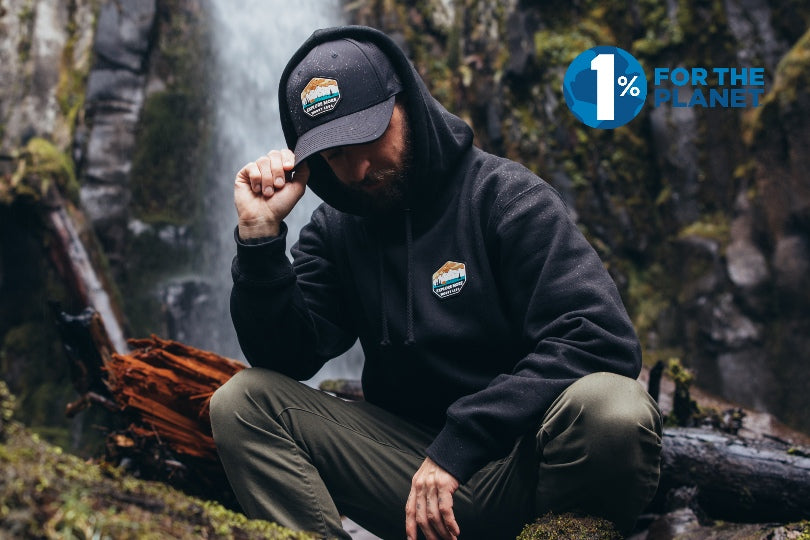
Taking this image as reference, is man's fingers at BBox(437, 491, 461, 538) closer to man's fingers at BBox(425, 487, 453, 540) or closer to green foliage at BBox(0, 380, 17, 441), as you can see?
man's fingers at BBox(425, 487, 453, 540)

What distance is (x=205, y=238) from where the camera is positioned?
35.4ft

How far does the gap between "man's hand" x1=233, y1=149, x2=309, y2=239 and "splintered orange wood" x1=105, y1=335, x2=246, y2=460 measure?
39.5 inches

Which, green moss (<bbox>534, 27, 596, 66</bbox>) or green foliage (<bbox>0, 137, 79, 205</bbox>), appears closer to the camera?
green foliage (<bbox>0, 137, 79, 205</bbox>)

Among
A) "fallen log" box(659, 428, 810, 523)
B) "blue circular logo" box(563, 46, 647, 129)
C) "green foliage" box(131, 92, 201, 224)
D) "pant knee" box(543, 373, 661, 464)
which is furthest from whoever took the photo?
"green foliage" box(131, 92, 201, 224)

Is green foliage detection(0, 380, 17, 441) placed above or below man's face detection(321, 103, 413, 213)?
below

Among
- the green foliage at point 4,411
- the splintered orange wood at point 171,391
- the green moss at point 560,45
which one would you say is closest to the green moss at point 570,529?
the green foliage at point 4,411

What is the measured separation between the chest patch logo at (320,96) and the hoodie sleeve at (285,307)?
46 centimetres

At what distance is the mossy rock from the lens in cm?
126

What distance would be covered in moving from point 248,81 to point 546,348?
32.9 feet

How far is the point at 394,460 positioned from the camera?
2689 mm

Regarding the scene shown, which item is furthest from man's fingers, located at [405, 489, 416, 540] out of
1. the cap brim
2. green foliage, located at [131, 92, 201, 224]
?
green foliage, located at [131, 92, 201, 224]

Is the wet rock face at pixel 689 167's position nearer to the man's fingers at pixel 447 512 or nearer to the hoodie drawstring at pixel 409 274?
the hoodie drawstring at pixel 409 274

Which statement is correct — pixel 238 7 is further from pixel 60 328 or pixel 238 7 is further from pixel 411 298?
pixel 411 298

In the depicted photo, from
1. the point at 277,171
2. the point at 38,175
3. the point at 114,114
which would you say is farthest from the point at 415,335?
the point at 114,114
